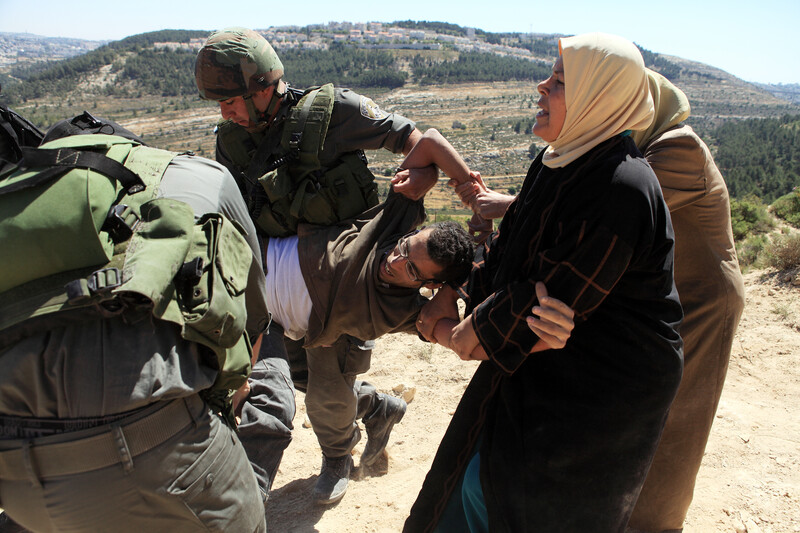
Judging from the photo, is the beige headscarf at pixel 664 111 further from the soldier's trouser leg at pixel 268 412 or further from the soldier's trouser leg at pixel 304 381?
the soldier's trouser leg at pixel 268 412

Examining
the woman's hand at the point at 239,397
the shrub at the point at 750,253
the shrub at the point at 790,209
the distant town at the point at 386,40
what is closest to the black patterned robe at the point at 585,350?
the woman's hand at the point at 239,397

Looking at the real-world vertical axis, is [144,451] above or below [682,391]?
above

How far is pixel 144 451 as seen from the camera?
5.18ft

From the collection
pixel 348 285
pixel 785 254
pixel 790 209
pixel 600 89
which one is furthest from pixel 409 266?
pixel 790 209

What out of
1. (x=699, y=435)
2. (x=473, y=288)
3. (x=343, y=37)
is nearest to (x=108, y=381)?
(x=473, y=288)

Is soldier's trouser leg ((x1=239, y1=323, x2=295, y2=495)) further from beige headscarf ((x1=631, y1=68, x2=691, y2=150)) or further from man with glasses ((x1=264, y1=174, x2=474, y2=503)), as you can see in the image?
beige headscarf ((x1=631, y1=68, x2=691, y2=150))

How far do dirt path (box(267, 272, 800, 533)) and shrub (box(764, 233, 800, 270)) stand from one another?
44 cm

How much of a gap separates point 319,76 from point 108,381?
100.0m

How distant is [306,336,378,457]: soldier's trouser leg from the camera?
311 cm

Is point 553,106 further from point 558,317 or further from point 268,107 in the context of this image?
point 268,107

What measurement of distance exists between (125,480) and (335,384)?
5.29ft

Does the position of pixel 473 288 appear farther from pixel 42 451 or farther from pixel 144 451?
pixel 42 451

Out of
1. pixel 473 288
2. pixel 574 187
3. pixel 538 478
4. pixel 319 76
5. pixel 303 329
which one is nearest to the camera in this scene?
pixel 574 187

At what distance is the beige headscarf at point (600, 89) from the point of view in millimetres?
1709
